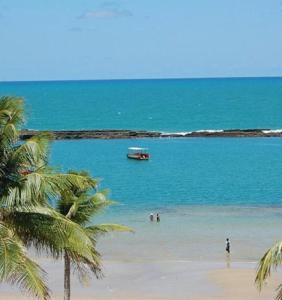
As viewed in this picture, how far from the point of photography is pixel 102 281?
3341 cm

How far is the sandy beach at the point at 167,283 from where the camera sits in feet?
102

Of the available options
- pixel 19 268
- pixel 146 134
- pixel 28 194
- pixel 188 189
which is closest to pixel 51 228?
pixel 28 194

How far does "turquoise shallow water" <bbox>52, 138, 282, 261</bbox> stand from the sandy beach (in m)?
2.04

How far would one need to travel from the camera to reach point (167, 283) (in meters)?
33.3

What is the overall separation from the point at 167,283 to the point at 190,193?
2878 centimetres

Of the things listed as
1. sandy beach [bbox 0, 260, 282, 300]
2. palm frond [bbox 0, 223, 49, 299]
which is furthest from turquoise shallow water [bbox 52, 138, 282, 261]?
palm frond [bbox 0, 223, 49, 299]

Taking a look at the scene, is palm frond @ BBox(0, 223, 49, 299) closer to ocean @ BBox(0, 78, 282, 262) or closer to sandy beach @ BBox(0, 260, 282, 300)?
ocean @ BBox(0, 78, 282, 262)

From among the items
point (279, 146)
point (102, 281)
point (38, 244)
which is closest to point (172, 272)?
point (102, 281)

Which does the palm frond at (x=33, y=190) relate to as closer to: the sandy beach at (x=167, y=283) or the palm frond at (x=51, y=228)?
the palm frond at (x=51, y=228)

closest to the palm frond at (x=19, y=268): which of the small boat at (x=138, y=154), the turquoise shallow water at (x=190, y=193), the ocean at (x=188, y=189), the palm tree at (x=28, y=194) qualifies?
the palm tree at (x=28, y=194)

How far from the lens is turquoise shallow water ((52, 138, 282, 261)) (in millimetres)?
41094

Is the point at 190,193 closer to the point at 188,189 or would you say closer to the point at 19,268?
the point at 188,189

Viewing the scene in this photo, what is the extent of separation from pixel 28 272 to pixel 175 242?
31.4 meters

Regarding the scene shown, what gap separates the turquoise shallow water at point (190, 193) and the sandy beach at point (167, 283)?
204cm
